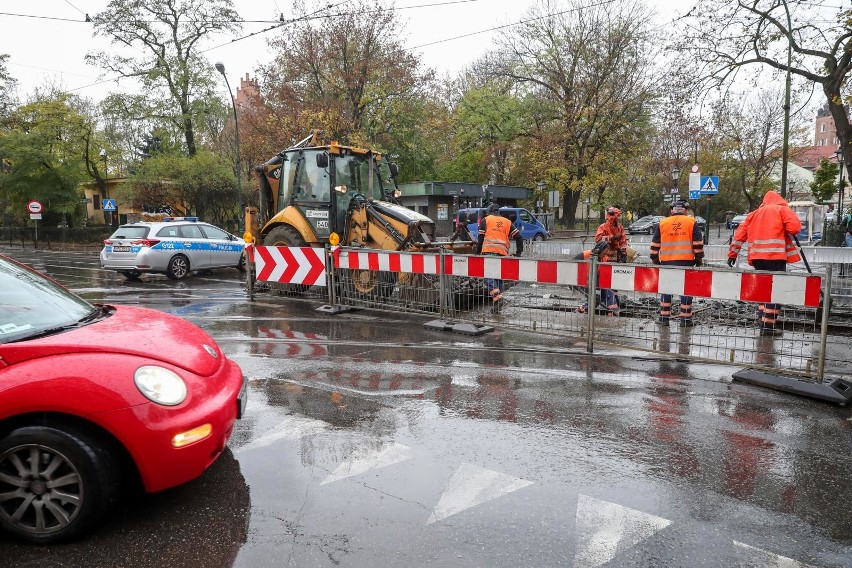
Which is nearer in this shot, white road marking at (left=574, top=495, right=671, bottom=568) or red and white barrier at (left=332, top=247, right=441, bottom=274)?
white road marking at (left=574, top=495, right=671, bottom=568)

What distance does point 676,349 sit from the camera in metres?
7.61

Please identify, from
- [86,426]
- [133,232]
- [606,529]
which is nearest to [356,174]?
[133,232]

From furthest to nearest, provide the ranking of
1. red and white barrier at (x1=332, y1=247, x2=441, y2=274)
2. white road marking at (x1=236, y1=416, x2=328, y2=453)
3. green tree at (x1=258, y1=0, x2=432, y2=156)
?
green tree at (x1=258, y1=0, x2=432, y2=156)
red and white barrier at (x1=332, y1=247, x2=441, y2=274)
white road marking at (x1=236, y1=416, x2=328, y2=453)

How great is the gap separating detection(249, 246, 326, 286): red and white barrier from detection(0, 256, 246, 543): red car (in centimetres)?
744

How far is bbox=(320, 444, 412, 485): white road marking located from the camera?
4016 millimetres

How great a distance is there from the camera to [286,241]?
12375 millimetres

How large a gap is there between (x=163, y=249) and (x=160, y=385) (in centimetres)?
1443

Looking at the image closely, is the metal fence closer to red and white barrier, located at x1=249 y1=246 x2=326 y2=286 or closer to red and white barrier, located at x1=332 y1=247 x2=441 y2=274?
red and white barrier, located at x1=249 y1=246 x2=326 y2=286

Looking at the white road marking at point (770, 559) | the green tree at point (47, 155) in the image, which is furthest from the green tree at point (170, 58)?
the white road marking at point (770, 559)

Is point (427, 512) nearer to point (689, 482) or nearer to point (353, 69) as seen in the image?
point (689, 482)

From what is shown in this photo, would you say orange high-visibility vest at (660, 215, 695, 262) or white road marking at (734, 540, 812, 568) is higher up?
orange high-visibility vest at (660, 215, 695, 262)

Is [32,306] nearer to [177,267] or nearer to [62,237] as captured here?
[177,267]

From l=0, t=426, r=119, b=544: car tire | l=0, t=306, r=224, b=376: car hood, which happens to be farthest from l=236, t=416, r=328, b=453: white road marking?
l=0, t=426, r=119, b=544: car tire

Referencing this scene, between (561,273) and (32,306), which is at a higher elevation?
(32,306)
